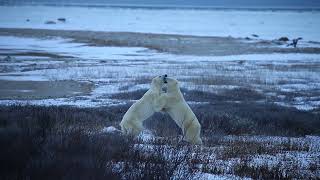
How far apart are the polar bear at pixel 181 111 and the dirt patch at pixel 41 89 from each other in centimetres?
906

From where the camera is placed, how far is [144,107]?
30.1ft

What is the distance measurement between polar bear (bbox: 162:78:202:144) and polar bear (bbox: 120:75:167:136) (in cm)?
17

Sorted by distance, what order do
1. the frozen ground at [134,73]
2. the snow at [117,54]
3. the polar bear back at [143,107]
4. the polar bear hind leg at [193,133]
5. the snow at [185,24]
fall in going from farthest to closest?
the snow at [185,24]
the snow at [117,54]
the frozen ground at [134,73]
the polar bear hind leg at [193,133]
the polar bear back at [143,107]

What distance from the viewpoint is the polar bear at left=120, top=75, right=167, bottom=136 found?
9.03 metres

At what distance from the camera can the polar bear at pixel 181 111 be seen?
30.0 feet

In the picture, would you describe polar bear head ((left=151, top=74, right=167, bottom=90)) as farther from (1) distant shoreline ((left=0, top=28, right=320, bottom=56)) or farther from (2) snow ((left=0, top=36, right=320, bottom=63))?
(1) distant shoreline ((left=0, top=28, right=320, bottom=56))

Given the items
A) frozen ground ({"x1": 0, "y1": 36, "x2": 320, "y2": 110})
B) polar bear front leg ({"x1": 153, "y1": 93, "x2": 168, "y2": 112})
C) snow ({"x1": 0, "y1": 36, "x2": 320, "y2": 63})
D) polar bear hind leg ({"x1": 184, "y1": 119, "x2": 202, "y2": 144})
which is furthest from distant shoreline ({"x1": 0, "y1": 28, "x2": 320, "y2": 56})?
polar bear front leg ({"x1": 153, "y1": 93, "x2": 168, "y2": 112})

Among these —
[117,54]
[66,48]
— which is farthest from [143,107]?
[66,48]

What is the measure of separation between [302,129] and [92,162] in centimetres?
998

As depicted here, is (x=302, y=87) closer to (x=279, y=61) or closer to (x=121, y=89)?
(x=121, y=89)

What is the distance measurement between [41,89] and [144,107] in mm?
11331

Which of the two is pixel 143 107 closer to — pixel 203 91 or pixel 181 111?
pixel 181 111

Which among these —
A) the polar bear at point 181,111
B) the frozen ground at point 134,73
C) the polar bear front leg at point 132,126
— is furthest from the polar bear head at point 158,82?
the frozen ground at point 134,73

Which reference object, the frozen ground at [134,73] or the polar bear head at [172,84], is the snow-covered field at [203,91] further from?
the polar bear head at [172,84]
